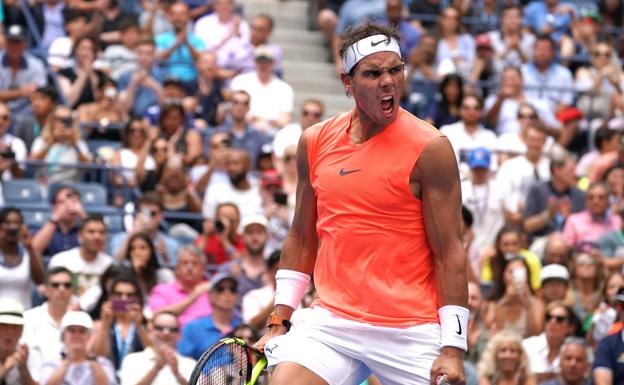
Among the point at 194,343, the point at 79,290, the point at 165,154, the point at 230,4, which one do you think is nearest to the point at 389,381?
the point at 194,343

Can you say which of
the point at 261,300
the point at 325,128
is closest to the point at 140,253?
the point at 261,300

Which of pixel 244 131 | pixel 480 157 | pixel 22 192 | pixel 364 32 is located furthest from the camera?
pixel 244 131

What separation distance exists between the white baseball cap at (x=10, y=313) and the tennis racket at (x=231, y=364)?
359 cm

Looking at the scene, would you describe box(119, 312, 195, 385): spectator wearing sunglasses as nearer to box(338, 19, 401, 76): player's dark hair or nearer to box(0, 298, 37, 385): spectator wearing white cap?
box(0, 298, 37, 385): spectator wearing white cap

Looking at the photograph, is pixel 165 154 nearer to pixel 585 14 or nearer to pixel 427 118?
pixel 427 118

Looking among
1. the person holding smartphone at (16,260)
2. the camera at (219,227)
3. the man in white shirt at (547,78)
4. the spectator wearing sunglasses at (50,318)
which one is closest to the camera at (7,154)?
the person holding smartphone at (16,260)

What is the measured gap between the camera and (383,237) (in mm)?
6258

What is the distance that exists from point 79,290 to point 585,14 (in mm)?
8461

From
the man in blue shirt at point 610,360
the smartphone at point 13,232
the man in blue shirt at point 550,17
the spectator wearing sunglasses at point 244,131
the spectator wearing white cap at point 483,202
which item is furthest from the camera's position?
the man in blue shirt at point 550,17

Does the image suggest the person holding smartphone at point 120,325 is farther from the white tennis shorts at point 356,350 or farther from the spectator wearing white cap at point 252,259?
the white tennis shorts at point 356,350

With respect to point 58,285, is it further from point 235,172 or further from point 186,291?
point 235,172

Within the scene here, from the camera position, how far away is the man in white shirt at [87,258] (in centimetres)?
1159

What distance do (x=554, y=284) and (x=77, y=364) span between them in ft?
12.9

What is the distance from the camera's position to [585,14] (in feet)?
58.2
